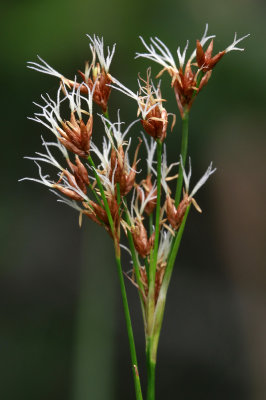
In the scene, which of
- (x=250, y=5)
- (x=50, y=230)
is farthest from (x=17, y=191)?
(x=250, y=5)

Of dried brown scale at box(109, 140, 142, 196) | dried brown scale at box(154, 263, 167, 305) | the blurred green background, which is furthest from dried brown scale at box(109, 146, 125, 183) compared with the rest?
the blurred green background

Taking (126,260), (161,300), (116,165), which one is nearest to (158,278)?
(161,300)

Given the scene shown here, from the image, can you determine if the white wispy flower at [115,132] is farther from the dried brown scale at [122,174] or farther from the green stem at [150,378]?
the green stem at [150,378]

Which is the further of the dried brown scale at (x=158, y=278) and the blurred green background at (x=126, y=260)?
the blurred green background at (x=126, y=260)

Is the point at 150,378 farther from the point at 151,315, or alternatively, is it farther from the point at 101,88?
the point at 101,88

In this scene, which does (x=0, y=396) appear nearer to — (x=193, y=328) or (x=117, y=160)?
(x=193, y=328)

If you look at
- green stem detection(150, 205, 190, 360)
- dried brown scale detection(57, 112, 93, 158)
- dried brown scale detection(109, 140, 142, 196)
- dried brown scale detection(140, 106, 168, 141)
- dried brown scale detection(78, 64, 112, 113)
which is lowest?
green stem detection(150, 205, 190, 360)

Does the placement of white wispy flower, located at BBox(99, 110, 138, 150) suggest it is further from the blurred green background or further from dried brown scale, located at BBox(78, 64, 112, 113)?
the blurred green background

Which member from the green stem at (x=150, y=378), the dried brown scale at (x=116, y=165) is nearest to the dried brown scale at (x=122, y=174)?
the dried brown scale at (x=116, y=165)

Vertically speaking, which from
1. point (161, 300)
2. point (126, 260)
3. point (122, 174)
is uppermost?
point (122, 174)
